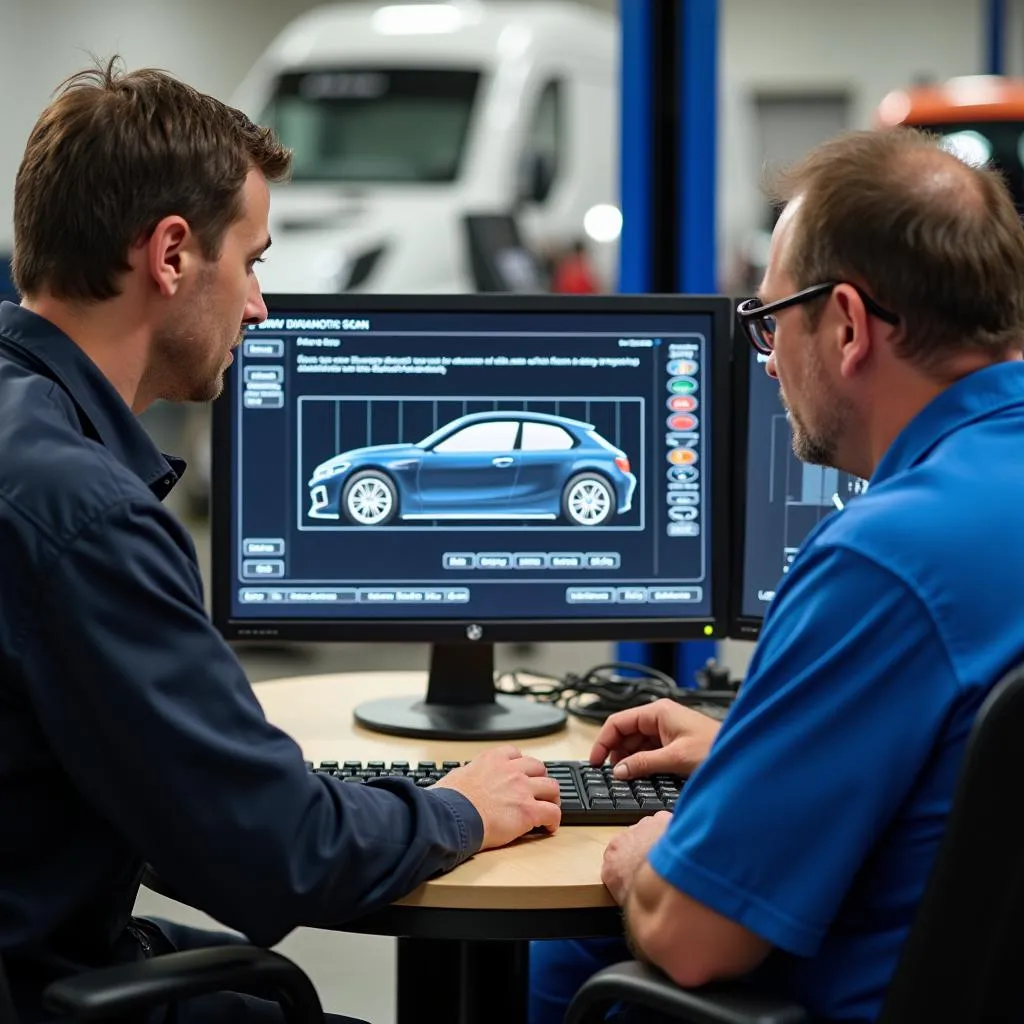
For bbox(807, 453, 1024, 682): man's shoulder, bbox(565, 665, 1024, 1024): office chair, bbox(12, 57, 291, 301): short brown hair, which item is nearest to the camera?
bbox(565, 665, 1024, 1024): office chair

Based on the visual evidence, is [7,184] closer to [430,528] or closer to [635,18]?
[635,18]

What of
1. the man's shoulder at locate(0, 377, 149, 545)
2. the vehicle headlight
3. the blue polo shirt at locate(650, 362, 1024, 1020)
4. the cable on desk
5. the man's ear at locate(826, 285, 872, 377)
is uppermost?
the man's ear at locate(826, 285, 872, 377)

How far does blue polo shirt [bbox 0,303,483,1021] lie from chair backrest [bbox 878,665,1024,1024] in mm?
503

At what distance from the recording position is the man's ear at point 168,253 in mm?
1526

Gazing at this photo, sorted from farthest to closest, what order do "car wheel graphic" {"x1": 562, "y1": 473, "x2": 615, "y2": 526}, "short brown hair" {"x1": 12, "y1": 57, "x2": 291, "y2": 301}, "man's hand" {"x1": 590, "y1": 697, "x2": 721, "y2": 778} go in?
"car wheel graphic" {"x1": 562, "y1": 473, "x2": 615, "y2": 526}
"man's hand" {"x1": 590, "y1": 697, "x2": 721, "y2": 778}
"short brown hair" {"x1": 12, "y1": 57, "x2": 291, "y2": 301}

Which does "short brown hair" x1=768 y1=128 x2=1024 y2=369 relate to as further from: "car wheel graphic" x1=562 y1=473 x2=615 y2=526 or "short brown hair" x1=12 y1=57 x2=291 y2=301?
"car wheel graphic" x1=562 y1=473 x2=615 y2=526

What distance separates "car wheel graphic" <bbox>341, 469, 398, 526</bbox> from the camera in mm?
2131

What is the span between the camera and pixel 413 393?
214cm

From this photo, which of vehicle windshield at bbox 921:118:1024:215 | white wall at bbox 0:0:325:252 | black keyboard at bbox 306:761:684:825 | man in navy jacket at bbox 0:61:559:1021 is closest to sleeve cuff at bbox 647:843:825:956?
man in navy jacket at bbox 0:61:559:1021

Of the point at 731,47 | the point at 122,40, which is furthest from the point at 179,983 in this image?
the point at 731,47

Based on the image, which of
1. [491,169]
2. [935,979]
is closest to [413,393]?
[935,979]

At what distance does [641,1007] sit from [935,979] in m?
0.37

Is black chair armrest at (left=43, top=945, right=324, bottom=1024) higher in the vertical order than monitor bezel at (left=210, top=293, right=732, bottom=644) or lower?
lower

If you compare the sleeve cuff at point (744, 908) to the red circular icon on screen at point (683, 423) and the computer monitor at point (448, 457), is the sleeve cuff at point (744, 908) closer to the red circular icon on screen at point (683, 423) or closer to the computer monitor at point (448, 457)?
the computer monitor at point (448, 457)
